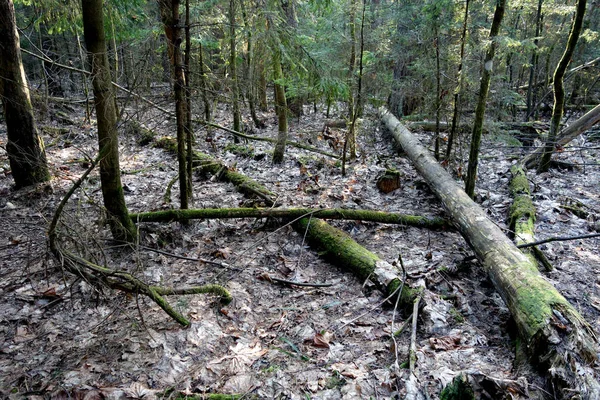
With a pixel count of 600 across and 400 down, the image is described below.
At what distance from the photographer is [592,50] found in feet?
44.8

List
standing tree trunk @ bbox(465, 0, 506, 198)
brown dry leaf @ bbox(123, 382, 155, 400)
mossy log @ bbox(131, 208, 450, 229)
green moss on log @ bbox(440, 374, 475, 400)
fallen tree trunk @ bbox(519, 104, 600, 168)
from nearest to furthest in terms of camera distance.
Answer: green moss on log @ bbox(440, 374, 475, 400) → brown dry leaf @ bbox(123, 382, 155, 400) → standing tree trunk @ bbox(465, 0, 506, 198) → mossy log @ bbox(131, 208, 450, 229) → fallen tree trunk @ bbox(519, 104, 600, 168)

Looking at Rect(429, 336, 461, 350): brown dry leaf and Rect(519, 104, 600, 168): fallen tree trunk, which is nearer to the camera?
Rect(429, 336, 461, 350): brown dry leaf

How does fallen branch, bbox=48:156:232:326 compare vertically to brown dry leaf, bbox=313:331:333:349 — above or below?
above

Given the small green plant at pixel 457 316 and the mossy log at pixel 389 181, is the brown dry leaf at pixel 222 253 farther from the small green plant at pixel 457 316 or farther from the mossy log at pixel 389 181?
the mossy log at pixel 389 181

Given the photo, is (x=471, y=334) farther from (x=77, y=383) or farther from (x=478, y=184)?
(x=478, y=184)

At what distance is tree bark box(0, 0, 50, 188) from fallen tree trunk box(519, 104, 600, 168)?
10419 millimetres

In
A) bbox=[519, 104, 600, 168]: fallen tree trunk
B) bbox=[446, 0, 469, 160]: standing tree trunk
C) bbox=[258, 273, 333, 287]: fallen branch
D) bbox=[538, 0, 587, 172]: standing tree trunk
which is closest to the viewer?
bbox=[258, 273, 333, 287]: fallen branch

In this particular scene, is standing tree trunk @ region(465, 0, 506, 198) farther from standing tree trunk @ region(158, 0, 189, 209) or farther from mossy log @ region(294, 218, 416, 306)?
standing tree trunk @ region(158, 0, 189, 209)

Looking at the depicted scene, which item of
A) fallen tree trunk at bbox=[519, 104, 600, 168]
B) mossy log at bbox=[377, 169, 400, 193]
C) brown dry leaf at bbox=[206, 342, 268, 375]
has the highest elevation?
fallen tree trunk at bbox=[519, 104, 600, 168]

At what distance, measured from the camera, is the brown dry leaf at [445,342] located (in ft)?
11.6

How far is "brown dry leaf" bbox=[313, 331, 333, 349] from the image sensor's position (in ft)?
12.3

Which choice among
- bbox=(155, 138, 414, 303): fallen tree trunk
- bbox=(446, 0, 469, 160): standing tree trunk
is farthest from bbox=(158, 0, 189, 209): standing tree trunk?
bbox=(446, 0, 469, 160): standing tree trunk

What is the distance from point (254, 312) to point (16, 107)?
5855 mm

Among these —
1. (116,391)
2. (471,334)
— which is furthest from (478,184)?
(116,391)
